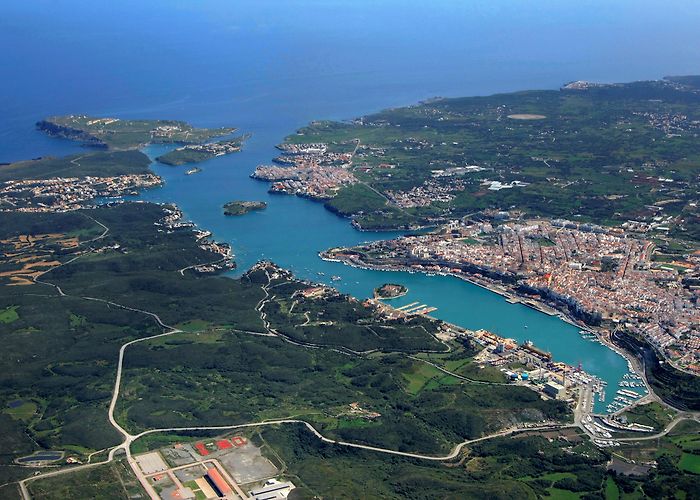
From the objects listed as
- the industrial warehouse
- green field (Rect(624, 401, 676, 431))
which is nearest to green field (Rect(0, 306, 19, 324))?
the industrial warehouse

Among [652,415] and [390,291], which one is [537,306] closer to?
[390,291]

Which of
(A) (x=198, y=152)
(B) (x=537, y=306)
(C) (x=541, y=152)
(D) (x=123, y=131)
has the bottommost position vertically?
(B) (x=537, y=306)

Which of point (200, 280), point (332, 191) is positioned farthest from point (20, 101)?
point (200, 280)

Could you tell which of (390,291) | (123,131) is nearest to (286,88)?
(123,131)

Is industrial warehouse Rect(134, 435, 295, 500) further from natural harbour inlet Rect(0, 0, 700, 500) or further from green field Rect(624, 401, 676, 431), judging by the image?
green field Rect(624, 401, 676, 431)

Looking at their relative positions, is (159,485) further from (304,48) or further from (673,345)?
(304,48)

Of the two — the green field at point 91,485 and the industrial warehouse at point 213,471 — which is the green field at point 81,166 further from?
the green field at point 91,485
